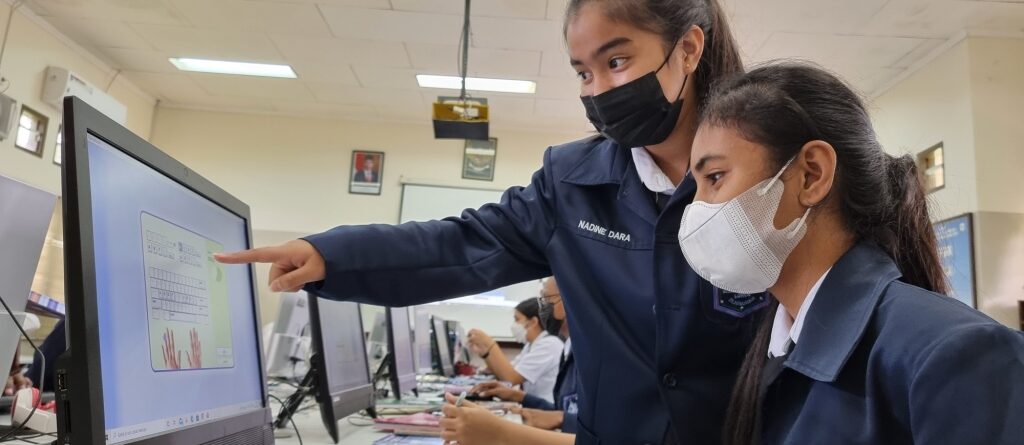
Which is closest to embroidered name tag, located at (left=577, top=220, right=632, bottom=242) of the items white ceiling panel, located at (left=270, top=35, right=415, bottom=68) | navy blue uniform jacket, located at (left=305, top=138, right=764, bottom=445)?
navy blue uniform jacket, located at (left=305, top=138, right=764, bottom=445)

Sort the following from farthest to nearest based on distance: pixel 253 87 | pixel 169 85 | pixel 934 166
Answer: pixel 169 85, pixel 253 87, pixel 934 166

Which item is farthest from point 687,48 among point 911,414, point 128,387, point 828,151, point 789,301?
point 128,387

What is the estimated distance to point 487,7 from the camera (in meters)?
A: 4.44

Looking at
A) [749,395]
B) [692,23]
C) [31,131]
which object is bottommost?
[749,395]

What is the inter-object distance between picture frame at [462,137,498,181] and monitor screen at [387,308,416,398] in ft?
13.5

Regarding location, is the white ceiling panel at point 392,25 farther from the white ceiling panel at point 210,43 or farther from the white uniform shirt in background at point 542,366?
the white uniform shirt in background at point 542,366

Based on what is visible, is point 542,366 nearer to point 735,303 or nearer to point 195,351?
point 735,303

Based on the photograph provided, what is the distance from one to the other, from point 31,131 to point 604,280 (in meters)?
5.56

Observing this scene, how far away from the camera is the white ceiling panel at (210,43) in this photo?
5191mm

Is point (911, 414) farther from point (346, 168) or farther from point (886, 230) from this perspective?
point (346, 168)

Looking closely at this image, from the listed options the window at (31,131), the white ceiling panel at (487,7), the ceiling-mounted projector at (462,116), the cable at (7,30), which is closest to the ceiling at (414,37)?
the white ceiling panel at (487,7)

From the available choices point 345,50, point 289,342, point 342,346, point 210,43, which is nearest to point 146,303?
point 342,346

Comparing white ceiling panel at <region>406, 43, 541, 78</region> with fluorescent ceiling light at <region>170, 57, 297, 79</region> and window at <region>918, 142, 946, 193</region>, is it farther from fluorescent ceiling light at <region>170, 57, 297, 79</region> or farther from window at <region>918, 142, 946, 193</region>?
window at <region>918, 142, 946, 193</region>

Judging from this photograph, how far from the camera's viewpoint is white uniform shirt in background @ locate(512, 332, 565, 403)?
147 inches
